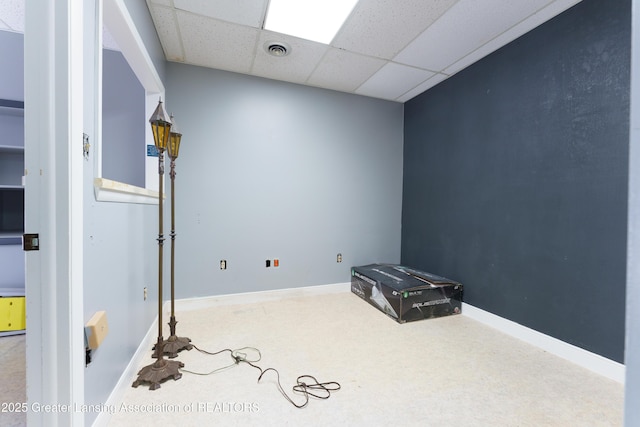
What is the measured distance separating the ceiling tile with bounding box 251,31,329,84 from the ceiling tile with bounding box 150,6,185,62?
662 mm

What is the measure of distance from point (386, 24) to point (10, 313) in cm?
353

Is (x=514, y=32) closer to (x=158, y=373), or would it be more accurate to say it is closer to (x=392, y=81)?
(x=392, y=81)

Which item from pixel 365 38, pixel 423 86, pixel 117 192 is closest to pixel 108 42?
pixel 117 192

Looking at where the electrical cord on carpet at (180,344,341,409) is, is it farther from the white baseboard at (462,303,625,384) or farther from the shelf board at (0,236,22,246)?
the shelf board at (0,236,22,246)

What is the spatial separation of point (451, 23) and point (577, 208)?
1.66 meters

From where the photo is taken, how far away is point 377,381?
1643 millimetres

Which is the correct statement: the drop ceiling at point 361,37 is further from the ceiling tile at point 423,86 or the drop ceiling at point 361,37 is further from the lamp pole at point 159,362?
the lamp pole at point 159,362

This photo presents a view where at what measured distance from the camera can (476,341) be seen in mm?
2160

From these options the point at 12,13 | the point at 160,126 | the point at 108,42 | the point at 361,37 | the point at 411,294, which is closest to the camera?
the point at 160,126

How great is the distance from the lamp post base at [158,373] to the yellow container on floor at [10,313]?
3.22ft

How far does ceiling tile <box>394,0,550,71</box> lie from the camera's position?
6.14ft

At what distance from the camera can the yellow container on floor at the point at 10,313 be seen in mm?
1761

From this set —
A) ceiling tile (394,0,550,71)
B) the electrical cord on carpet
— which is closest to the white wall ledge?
the electrical cord on carpet

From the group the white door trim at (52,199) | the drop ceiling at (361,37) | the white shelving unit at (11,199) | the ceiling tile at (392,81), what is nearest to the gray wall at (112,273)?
the white door trim at (52,199)
